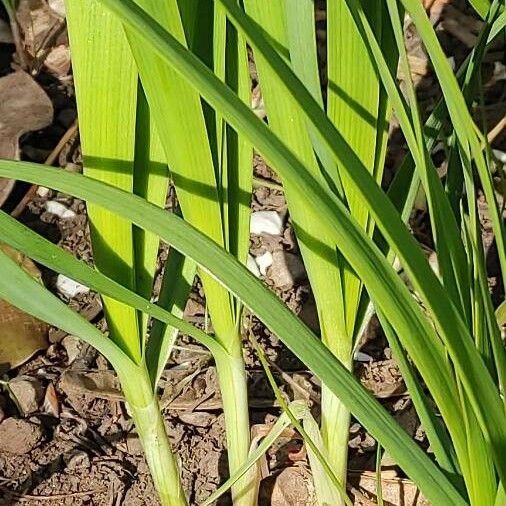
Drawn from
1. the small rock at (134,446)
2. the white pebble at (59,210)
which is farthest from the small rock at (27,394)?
the white pebble at (59,210)

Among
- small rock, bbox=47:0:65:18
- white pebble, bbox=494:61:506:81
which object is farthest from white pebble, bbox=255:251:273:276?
small rock, bbox=47:0:65:18

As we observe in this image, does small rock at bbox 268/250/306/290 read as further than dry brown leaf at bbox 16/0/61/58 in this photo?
No

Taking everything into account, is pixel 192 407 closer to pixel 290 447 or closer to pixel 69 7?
pixel 290 447

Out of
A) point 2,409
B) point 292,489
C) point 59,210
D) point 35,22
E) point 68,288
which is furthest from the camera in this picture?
point 35,22

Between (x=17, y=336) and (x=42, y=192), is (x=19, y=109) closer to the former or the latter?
(x=42, y=192)

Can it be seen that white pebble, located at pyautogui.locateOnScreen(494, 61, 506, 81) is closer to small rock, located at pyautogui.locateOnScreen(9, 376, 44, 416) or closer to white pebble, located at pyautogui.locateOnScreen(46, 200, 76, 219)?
white pebble, located at pyautogui.locateOnScreen(46, 200, 76, 219)

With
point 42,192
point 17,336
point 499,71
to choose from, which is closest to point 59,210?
point 42,192

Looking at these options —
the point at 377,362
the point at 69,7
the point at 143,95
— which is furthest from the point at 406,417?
the point at 69,7
